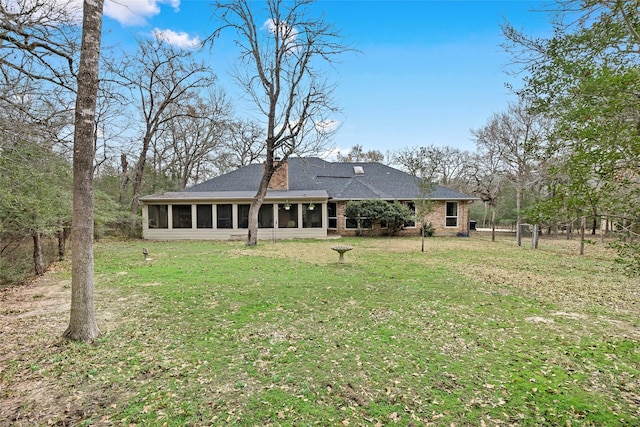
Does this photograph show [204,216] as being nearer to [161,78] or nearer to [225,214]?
[225,214]

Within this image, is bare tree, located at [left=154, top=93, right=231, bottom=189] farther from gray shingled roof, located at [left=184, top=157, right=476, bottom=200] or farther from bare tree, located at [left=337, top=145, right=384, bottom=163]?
bare tree, located at [left=337, top=145, right=384, bottom=163]

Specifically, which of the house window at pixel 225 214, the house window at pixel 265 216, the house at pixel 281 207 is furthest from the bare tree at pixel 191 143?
the house window at pixel 265 216

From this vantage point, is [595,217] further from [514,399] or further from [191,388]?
[191,388]

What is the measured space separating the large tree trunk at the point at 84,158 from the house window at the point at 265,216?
14.2 metres

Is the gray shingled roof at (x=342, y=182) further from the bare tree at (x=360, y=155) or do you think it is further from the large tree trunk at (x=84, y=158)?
the large tree trunk at (x=84, y=158)

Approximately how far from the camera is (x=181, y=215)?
1834 cm

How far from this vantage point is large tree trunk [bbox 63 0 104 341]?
155 inches

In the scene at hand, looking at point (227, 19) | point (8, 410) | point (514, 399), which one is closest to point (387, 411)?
point (514, 399)

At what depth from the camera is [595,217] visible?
2.24 m

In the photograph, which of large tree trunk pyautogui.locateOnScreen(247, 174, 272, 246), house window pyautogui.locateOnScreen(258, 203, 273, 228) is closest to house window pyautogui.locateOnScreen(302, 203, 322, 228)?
house window pyautogui.locateOnScreen(258, 203, 273, 228)

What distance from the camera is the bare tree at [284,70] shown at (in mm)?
13891

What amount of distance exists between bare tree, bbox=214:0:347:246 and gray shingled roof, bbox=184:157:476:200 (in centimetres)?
414

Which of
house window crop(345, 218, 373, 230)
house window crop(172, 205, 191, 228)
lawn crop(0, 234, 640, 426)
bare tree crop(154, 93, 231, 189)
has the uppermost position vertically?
bare tree crop(154, 93, 231, 189)

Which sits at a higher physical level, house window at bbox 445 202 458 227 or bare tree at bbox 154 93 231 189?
bare tree at bbox 154 93 231 189
